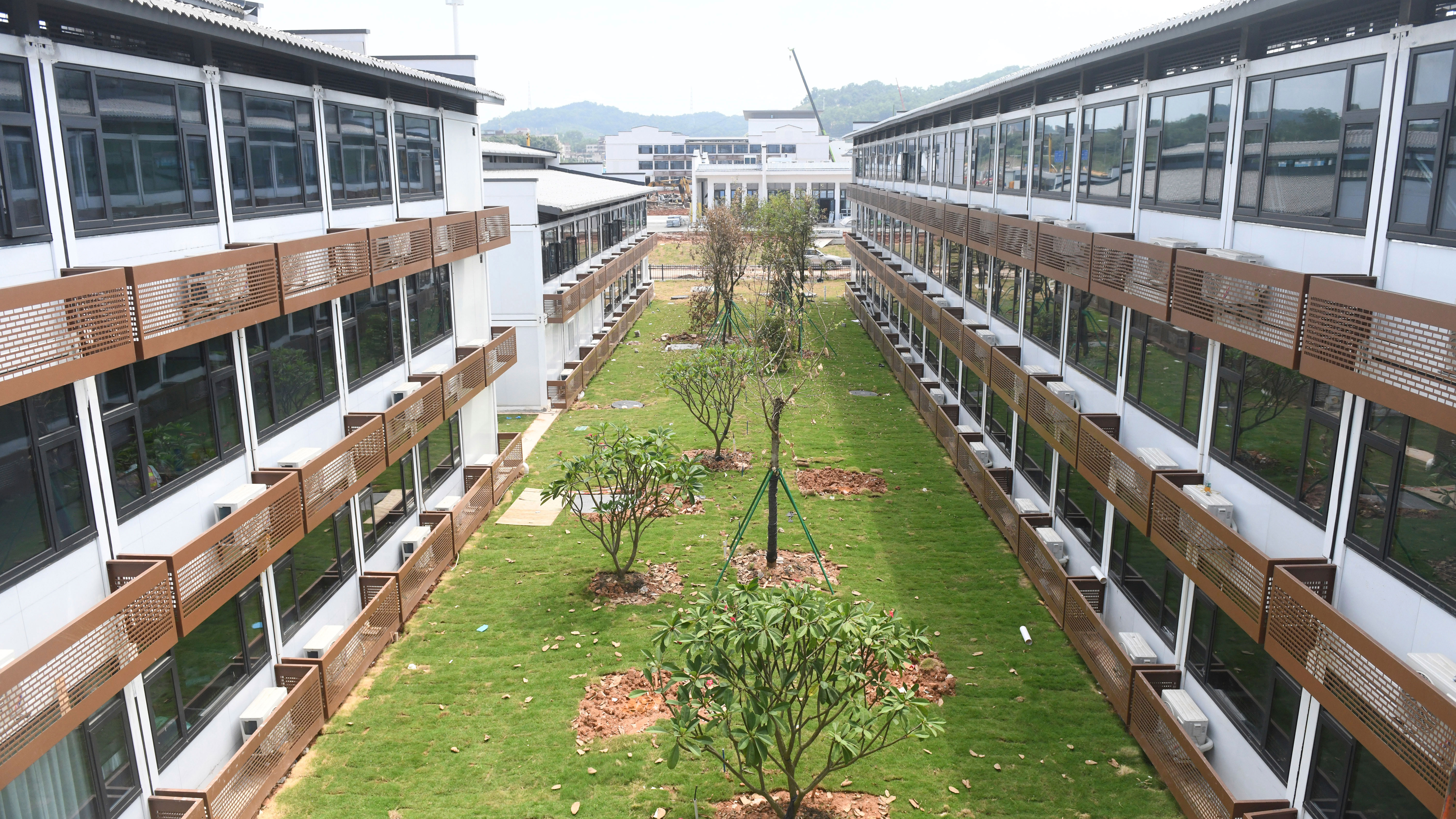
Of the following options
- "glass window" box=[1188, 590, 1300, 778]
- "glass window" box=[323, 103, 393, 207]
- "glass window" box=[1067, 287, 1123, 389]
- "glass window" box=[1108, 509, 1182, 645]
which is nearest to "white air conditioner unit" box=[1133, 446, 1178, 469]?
"glass window" box=[1108, 509, 1182, 645]

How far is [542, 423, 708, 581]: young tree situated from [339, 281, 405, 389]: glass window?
3956mm

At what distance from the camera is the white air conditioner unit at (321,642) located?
49.5ft

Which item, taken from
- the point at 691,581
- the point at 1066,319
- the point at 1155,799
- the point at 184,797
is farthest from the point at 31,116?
the point at 1066,319

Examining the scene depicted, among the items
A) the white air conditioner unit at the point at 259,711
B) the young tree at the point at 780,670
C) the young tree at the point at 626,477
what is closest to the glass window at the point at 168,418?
the white air conditioner unit at the point at 259,711

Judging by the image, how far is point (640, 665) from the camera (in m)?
16.5

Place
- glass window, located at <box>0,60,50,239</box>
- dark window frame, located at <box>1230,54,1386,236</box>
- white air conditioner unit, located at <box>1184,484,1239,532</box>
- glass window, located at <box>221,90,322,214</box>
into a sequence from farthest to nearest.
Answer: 1. glass window, located at <box>221,90,322,214</box>
2. white air conditioner unit, located at <box>1184,484,1239,532</box>
3. dark window frame, located at <box>1230,54,1386,236</box>
4. glass window, located at <box>0,60,50,239</box>

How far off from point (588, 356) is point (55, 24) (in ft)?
90.1

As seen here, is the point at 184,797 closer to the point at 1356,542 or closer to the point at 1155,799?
the point at 1155,799

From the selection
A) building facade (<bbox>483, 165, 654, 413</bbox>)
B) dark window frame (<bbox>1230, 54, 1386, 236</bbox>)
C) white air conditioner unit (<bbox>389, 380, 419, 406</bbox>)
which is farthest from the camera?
building facade (<bbox>483, 165, 654, 413</bbox>)

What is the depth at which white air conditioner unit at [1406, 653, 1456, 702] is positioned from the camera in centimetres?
805

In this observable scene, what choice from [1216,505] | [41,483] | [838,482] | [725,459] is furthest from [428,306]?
[1216,505]

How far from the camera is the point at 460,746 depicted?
46.3 feet

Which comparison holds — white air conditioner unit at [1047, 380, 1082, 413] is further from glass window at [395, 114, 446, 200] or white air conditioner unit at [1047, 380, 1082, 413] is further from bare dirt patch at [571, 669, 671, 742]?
glass window at [395, 114, 446, 200]

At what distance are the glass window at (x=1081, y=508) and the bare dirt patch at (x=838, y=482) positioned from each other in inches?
233
